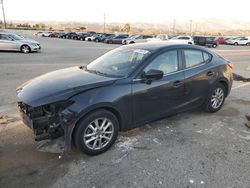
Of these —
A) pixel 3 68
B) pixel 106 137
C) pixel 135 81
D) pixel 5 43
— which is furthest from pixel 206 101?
pixel 5 43

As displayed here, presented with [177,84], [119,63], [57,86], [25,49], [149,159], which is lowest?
[149,159]

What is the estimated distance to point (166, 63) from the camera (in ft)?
15.8

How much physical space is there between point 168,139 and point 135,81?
119 centimetres

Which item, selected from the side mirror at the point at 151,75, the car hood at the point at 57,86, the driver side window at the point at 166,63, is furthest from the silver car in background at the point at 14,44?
the side mirror at the point at 151,75

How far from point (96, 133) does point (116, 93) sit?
0.66m

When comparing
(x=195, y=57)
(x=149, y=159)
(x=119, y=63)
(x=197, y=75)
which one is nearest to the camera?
(x=149, y=159)

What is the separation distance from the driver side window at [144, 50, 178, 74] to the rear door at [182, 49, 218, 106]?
0.85ft

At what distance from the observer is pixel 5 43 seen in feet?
63.4

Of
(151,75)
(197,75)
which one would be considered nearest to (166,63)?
(151,75)

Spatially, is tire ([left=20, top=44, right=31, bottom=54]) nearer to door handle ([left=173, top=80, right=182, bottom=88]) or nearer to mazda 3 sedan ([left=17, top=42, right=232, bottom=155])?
mazda 3 sedan ([left=17, top=42, right=232, bottom=155])

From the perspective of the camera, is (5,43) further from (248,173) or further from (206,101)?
(248,173)

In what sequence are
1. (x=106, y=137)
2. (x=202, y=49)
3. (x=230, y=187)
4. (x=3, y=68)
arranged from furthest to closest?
(x=3, y=68)
(x=202, y=49)
(x=106, y=137)
(x=230, y=187)

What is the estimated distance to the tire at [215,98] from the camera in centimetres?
576

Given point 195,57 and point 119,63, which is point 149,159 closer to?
point 119,63
